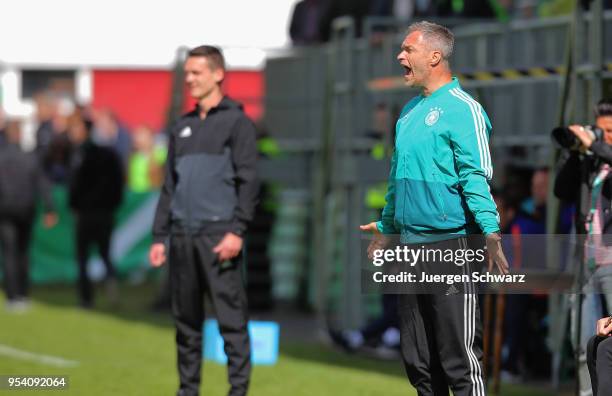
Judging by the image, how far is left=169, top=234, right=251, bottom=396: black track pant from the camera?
9.58 metres

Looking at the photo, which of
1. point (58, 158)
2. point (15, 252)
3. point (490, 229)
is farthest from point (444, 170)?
point (58, 158)

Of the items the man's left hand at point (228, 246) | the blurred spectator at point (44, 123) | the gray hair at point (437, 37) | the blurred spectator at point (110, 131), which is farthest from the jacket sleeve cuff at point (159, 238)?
the blurred spectator at point (110, 131)

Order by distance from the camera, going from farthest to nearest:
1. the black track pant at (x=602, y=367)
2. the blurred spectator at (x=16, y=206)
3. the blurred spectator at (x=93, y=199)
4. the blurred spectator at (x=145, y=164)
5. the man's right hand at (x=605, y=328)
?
the blurred spectator at (x=145, y=164)
the blurred spectator at (x=93, y=199)
the blurred spectator at (x=16, y=206)
the man's right hand at (x=605, y=328)
the black track pant at (x=602, y=367)

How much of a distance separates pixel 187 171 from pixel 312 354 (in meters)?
4.37

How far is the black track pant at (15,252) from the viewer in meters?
17.8

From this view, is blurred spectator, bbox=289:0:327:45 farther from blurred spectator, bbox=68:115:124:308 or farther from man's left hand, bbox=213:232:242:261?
man's left hand, bbox=213:232:242:261

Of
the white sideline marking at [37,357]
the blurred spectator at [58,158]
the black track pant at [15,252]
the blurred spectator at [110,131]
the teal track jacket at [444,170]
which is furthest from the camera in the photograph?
the blurred spectator at [110,131]

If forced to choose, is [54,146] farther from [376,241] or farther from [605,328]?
[605,328]

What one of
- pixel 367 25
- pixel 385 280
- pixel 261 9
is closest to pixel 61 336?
pixel 367 25

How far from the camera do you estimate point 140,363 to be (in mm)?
12758

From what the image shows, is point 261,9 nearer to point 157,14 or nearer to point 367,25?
point 157,14

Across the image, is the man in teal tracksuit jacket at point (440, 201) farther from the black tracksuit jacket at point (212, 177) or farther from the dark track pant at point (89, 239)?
the dark track pant at point (89, 239)

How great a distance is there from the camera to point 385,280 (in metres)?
7.75

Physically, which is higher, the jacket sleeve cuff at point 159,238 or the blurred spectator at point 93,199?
the jacket sleeve cuff at point 159,238
